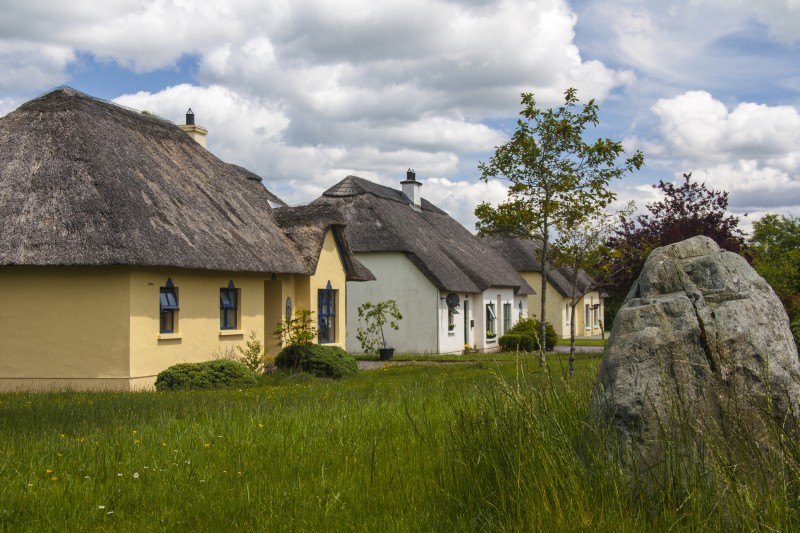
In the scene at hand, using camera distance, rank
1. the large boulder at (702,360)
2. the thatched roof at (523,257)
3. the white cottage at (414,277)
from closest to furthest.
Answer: the large boulder at (702,360)
the white cottage at (414,277)
the thatched roof at (523,257)

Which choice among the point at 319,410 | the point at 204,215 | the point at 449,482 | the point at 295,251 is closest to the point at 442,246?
the point at 295,251

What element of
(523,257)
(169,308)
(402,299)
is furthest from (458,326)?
(169,308)

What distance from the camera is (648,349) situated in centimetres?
532

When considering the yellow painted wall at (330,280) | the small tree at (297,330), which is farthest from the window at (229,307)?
the yellow painted wall at (330,280)

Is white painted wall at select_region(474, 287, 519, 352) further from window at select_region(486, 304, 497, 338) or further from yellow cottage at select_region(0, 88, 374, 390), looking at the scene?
yellow cottage at select_region(0, 88, 374, 390)

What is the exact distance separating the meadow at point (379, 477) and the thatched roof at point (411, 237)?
943 inches

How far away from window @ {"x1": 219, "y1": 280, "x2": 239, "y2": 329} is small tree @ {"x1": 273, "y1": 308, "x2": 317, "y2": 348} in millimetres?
1291

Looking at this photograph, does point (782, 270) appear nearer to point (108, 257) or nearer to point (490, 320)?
point (490, 320)

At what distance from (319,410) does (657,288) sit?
5593 mm

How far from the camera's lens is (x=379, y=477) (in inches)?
270

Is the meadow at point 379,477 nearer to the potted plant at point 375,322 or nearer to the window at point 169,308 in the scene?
the window at point 169,308

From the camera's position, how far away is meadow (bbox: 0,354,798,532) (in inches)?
188

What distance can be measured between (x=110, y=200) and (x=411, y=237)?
18275mm

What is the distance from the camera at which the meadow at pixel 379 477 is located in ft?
15.6
